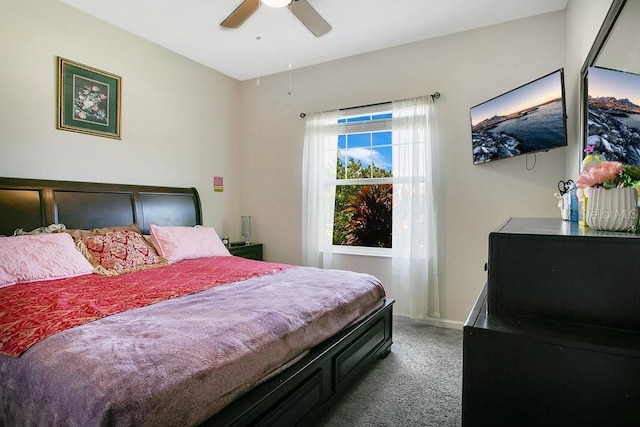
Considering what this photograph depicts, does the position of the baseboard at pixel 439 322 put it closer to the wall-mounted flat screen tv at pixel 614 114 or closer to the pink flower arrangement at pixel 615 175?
the wall-mounted flat screen tv at pixel 614 114

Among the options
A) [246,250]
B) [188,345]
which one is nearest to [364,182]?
[246,250]

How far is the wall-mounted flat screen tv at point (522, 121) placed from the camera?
2453 millimetres

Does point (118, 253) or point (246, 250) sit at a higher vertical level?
point (118, 253)

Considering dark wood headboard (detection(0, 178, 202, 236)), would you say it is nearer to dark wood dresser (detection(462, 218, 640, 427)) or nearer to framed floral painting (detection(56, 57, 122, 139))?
framed floral painting (detection(56, 57, 122, 139))

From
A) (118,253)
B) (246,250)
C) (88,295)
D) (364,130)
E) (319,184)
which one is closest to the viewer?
(88,295)

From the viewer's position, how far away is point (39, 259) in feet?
7.56

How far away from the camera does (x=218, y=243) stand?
355 centimetres

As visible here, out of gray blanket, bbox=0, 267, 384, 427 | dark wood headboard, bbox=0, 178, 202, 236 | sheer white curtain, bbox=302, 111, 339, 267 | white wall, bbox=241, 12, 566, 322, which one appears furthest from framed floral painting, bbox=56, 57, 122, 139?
gray blanket, bbox=0, 267, 384, 427

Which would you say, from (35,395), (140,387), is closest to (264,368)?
(140,387)

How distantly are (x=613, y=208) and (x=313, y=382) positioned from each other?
1433 mm

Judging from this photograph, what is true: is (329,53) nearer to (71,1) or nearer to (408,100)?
(408,100)

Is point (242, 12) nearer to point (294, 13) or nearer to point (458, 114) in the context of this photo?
point (294, 13)

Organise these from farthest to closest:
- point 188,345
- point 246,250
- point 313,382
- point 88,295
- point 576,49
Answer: point 246,250
point 576,49
point 88,295
point 313,382
point 188,345

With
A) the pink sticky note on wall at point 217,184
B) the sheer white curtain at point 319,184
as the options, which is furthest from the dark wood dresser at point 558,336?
the pink sticky note on wall at point 217,184
